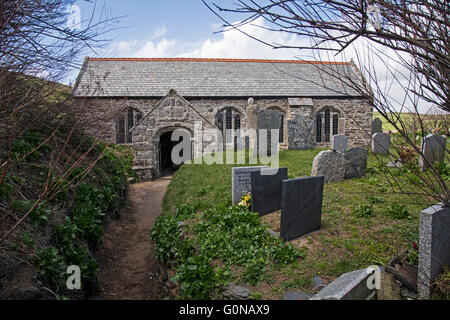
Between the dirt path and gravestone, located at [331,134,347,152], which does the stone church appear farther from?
the dirt path

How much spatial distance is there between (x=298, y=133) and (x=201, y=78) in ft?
29.6

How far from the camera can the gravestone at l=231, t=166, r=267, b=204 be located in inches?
307

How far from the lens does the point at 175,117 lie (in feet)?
47.8

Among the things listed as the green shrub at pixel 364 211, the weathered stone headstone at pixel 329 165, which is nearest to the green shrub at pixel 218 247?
the green shrub at pixel 364 211

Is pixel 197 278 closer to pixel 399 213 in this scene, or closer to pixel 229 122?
pixel 399 213

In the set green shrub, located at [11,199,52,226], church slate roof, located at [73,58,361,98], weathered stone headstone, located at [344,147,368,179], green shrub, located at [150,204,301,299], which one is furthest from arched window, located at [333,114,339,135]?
green shrub, located at [11,199,52,226]

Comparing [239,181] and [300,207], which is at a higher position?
[239,181]

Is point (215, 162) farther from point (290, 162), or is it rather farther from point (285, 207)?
point (285, 207)

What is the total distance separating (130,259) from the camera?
261 inches

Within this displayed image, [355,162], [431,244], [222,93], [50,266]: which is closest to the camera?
[431,244]

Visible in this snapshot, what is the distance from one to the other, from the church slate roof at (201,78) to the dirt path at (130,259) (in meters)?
11.9

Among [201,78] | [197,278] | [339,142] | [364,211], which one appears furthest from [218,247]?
[201,78]
